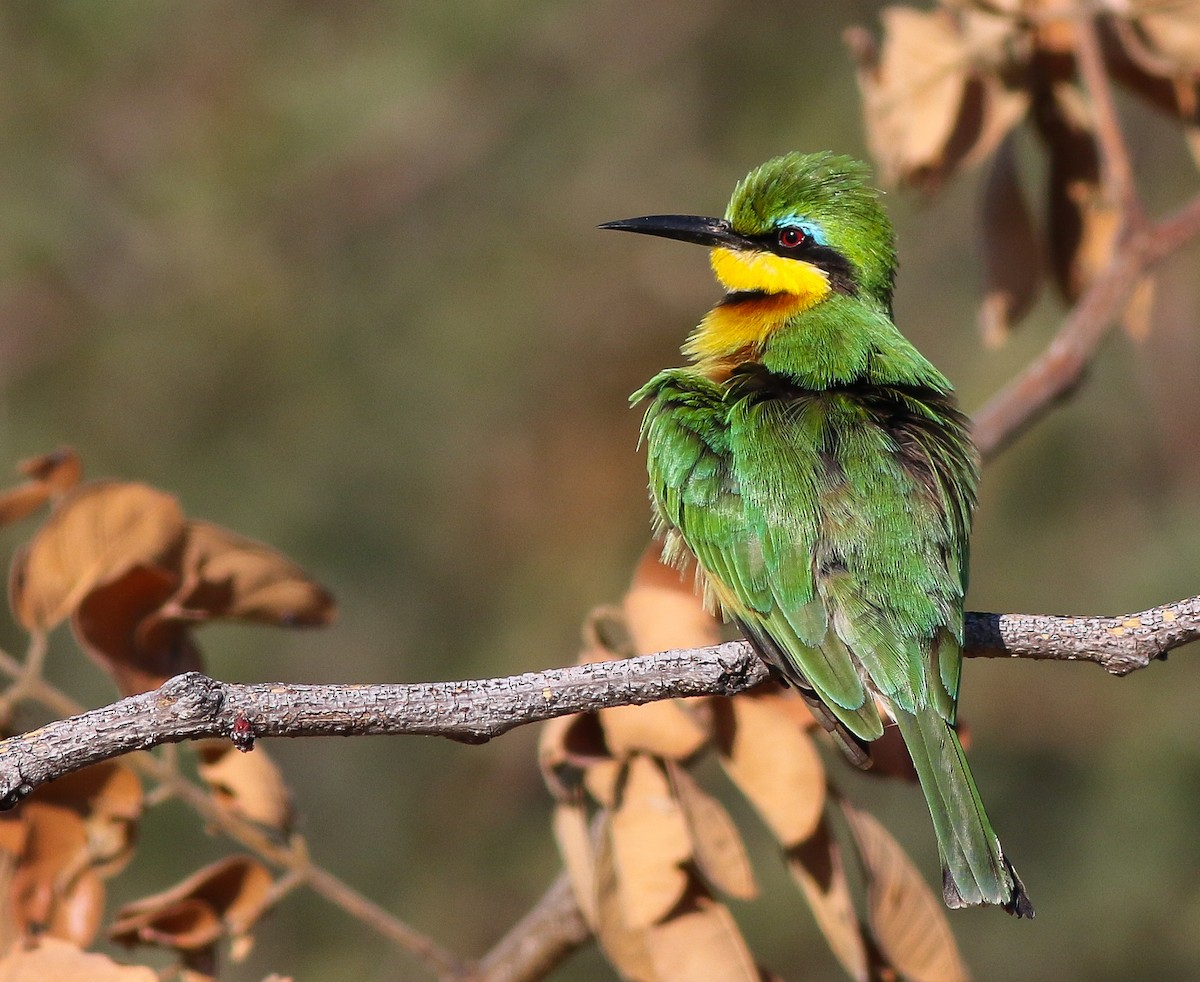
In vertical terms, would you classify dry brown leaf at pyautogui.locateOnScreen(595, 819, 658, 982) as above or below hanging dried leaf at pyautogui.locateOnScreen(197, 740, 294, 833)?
below

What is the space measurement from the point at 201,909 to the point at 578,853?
483 mm

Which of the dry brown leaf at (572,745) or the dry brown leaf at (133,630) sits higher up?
the dry brown leaf at (133,630)

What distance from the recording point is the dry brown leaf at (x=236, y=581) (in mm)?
1961

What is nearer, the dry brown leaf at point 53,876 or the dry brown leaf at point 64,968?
the dry brown leaf at point 64,968

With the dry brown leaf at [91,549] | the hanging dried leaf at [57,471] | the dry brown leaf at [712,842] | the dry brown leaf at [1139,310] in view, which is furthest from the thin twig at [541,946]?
the dry brown leaf at [1139,310]

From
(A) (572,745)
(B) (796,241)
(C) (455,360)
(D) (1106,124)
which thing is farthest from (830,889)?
(C) (455,360)

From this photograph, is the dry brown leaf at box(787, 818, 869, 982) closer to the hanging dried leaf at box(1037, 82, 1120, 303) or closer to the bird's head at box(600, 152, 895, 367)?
the bird's head at box(600, 152, 895, 367)

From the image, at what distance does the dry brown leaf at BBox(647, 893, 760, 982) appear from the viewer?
6.13 feet

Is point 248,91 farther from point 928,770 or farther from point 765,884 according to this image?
point 928,770

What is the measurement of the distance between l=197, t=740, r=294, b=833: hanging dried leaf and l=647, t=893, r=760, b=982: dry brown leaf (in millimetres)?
484

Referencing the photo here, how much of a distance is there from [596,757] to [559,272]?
3.49m

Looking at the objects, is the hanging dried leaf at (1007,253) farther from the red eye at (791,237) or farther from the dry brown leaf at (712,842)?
the dry brown leaf at (712,842)

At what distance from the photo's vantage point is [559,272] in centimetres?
529

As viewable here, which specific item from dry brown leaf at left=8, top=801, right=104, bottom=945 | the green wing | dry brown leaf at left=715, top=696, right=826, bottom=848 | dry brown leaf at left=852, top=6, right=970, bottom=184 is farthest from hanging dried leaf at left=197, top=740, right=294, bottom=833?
dry brown leaf at left=852, top=6, right=970, bottom=184
